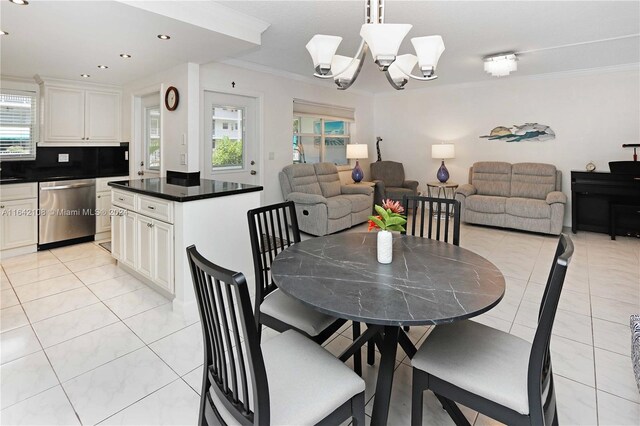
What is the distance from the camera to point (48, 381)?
193 cm

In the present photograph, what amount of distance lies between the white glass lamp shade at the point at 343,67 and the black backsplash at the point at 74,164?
13.1 ft

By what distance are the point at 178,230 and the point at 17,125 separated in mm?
3625

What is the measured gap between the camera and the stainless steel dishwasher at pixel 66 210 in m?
4.34

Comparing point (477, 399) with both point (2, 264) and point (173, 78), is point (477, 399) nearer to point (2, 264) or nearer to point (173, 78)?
point (173, 78)

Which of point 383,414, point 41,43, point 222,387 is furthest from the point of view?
point 41,43

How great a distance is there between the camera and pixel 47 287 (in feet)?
10.6

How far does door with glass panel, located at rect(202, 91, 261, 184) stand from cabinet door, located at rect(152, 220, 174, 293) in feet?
5.92

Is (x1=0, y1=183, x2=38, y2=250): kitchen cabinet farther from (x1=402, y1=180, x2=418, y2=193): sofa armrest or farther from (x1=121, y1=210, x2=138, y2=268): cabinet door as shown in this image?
(x1=402, y1=180, x2=418, y2=193): sofa armrest

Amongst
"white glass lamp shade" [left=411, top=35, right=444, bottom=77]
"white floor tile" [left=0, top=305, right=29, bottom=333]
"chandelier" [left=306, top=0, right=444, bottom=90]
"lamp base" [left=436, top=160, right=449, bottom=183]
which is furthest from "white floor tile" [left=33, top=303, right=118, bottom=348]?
"lamp base" [left=436, top=160, right=449, bottom=183]

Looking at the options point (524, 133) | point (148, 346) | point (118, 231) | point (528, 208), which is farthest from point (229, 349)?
point (524, 133)

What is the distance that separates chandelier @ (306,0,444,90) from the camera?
1.84 meters

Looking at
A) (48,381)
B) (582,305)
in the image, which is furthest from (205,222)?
(582,305)

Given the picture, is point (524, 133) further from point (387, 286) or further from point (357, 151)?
point (387, 286)

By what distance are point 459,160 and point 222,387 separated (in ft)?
21.0
